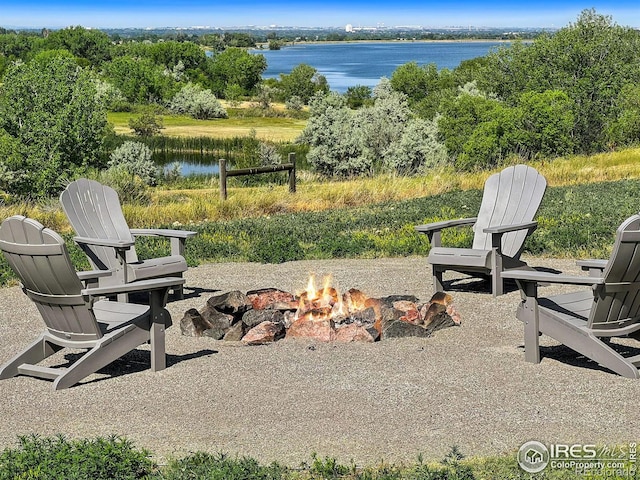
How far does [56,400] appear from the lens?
4.92 metres

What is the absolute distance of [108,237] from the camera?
7.34m

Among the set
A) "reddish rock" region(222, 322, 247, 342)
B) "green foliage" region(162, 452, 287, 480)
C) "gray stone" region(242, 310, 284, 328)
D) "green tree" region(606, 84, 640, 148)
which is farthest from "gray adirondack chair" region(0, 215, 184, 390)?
"green tree" region(606, 84, 640, 148)

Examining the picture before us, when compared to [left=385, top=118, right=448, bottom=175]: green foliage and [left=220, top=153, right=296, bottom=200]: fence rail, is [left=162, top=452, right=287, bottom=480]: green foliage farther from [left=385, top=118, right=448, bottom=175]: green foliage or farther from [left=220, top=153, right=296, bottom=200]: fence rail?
[left=385, top=118, right=448, bottom=175]: green foliage

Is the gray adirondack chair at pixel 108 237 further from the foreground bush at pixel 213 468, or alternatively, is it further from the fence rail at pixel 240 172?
the fence rail at pixel 240 172

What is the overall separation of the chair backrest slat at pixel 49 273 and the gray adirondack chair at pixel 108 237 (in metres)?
1.44

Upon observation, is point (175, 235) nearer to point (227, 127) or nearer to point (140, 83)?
point (227, 127)

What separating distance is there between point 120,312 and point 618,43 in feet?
135

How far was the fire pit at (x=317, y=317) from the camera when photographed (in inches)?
241

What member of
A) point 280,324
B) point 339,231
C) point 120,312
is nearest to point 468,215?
point 339,231

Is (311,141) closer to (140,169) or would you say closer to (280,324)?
(140,169)

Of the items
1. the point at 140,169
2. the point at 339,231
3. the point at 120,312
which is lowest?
the point at 140,169

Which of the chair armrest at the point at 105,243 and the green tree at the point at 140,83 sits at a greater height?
the chair armrest at the point at 105,243

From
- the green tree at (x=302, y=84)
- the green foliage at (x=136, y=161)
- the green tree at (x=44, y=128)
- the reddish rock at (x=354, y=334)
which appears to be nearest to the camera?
the reddish rock at (x=354, y=334)

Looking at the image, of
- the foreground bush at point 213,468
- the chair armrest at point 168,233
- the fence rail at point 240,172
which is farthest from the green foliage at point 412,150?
the foreground bush at point 213,468
